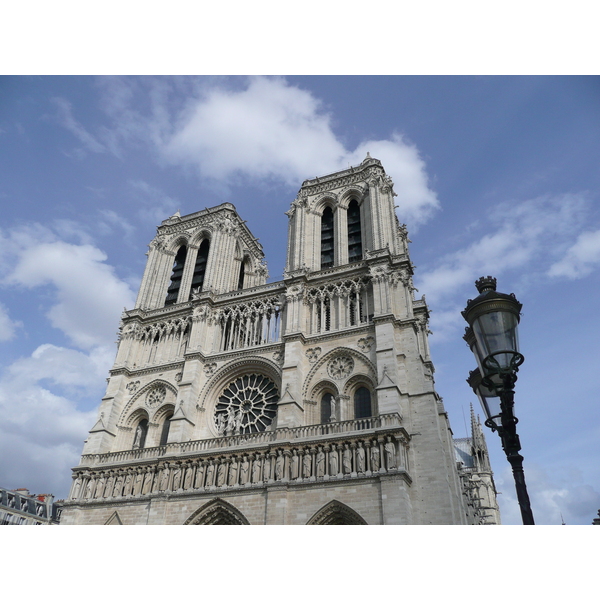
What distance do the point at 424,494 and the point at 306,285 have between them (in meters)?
12.7

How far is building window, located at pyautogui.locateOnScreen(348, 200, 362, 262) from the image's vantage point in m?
30.6

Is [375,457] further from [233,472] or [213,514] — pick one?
[213,514]

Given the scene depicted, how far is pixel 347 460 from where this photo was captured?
21.3 meters

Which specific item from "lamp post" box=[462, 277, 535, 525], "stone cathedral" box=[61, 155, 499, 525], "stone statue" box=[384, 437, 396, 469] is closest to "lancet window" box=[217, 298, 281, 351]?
"stone cathedral" box=[61, 155, 499, 525]

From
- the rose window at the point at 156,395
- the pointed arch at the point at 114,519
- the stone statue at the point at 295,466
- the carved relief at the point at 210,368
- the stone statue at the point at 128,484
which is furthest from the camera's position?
the rose window at the point at 156,395

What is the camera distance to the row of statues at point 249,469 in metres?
21.0

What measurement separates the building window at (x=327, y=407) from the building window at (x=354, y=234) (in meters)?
8.82

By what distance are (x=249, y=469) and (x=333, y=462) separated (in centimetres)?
Result: 400

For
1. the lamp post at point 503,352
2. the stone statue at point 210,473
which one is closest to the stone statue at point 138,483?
the stone statue at point 210,473

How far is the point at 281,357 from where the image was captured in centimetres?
2688

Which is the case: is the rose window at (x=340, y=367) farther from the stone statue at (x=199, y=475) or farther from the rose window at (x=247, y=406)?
the stone statue at (x=199, y=475)

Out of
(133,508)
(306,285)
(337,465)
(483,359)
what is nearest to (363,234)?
(306,285)

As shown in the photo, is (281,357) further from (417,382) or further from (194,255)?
(194,255)

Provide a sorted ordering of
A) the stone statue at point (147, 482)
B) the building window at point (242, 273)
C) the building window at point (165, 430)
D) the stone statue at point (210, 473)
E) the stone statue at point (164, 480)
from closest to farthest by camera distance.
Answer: the stone statue at point (210, 473)
the stone statue at point (164, 480)
the stone statue at point (147, 482)
the building window at point (165, 430)
the building window at point (242, 273)
